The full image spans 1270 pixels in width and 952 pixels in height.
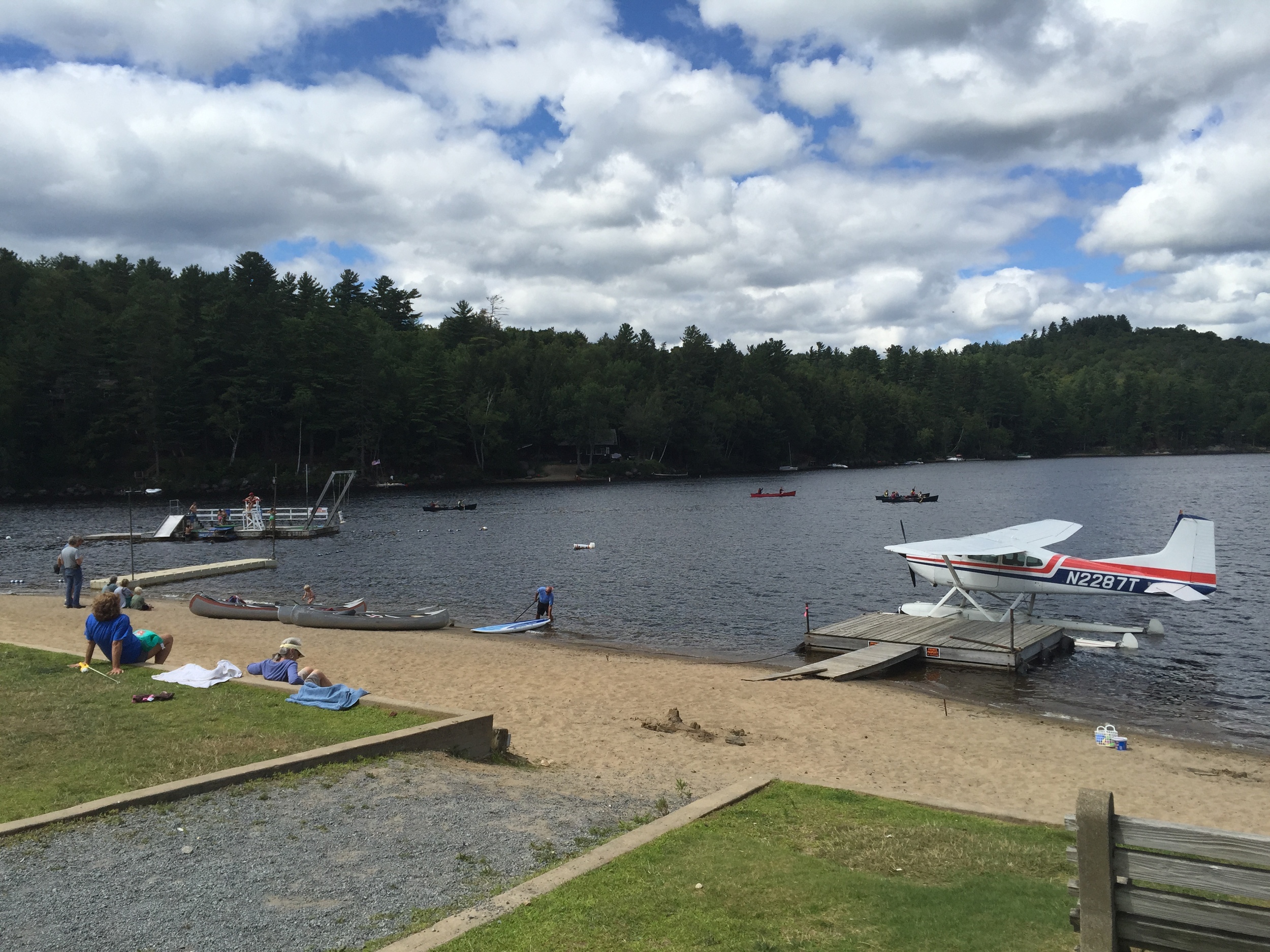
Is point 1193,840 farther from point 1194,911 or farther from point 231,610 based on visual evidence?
point 231,610

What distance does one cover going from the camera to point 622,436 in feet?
436

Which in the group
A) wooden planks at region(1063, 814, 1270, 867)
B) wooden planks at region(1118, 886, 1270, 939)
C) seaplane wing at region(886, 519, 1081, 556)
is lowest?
seaplane wing at region(886, 519, 1081, 556)

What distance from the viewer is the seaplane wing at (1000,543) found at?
2566 centimetres

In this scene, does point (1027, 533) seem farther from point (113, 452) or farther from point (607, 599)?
point (113, 452)

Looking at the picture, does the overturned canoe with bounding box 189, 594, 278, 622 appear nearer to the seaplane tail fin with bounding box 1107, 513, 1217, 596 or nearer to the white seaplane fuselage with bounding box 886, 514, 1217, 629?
the white seaplane fuselage with bounding box 886, 514, 1217, 629

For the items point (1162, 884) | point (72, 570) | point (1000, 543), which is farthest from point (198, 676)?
point (1000, 543)

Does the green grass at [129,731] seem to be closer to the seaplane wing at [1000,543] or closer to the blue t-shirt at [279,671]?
the blue t-shirt at [279,671]

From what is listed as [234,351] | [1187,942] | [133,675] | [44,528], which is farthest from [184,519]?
[1187,942]

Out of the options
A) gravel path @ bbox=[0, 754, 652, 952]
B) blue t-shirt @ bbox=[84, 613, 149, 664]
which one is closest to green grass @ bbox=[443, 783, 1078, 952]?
gravel path @ bbox=[0, 754, 652, 952]

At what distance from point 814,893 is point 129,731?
8019mm

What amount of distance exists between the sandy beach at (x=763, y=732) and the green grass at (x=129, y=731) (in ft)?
10.7

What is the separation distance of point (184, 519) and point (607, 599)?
32.1m

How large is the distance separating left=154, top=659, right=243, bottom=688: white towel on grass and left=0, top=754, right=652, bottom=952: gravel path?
4631mm

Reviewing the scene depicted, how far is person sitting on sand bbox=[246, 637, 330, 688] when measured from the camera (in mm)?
13438
